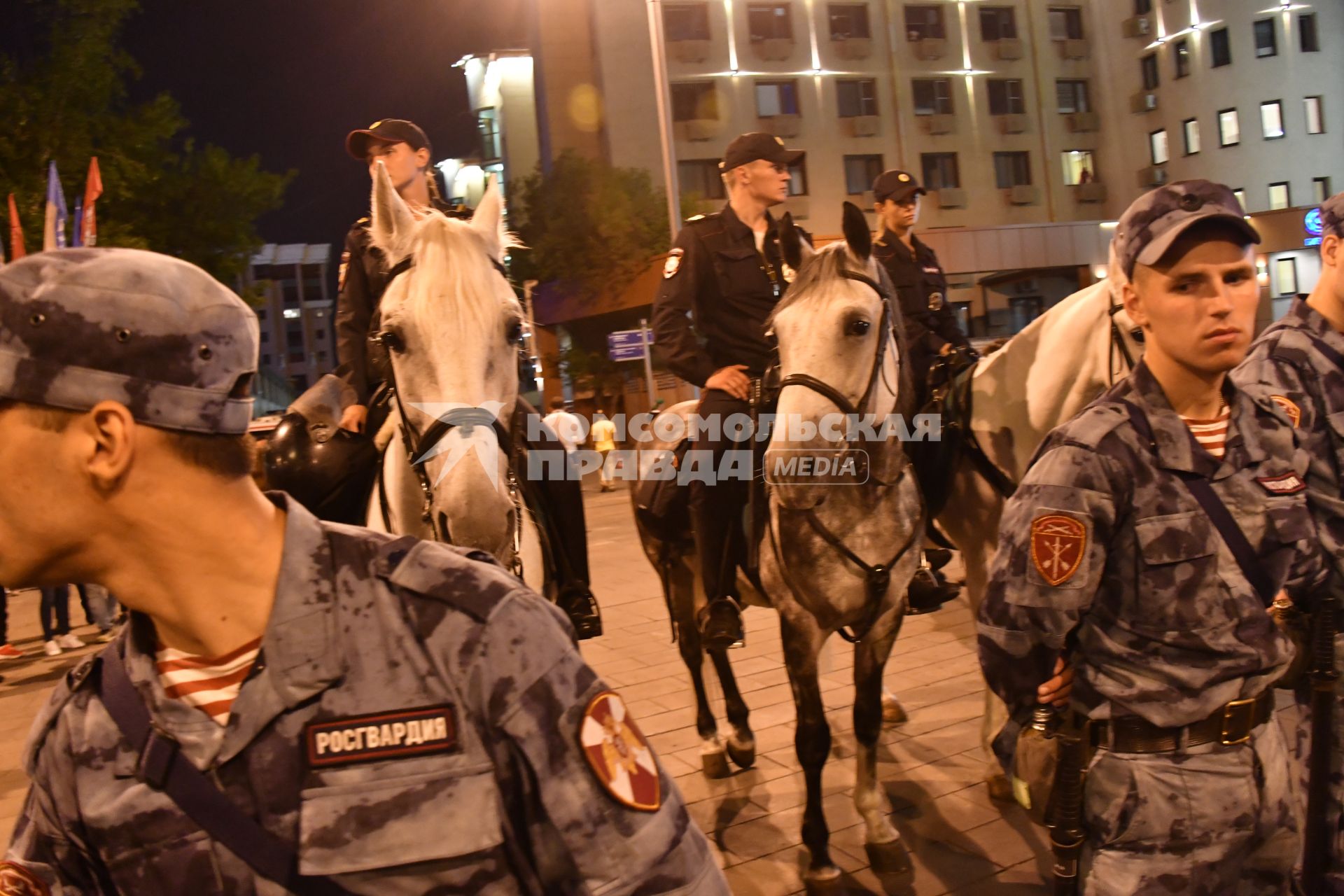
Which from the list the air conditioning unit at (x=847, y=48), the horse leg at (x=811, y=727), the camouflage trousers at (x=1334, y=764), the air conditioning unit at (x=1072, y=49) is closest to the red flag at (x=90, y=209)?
the horse leg at (x=811, y=727)

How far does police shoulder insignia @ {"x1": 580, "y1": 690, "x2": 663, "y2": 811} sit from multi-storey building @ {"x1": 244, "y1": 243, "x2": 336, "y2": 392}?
424 ft

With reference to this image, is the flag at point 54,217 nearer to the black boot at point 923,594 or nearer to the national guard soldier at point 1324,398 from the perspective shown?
the black boot at point 923,594

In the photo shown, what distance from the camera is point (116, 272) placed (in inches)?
49.7

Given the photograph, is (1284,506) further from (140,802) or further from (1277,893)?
(140,802)

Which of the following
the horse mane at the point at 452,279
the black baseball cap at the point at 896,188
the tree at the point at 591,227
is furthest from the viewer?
the tree at the point at 591,227

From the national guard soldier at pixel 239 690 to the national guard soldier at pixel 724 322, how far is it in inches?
146

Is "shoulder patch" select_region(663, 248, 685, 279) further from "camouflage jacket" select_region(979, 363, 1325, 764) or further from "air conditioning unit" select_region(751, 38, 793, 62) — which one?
"air conditioning unit" select_region(751, 38, 793, 62)

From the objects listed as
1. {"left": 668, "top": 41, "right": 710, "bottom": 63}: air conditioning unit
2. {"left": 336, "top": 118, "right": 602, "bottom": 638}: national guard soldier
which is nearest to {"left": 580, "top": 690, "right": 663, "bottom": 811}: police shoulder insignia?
{"left": 336, "top": 118, "right": 602, "bottom": 638}: national guard soldier

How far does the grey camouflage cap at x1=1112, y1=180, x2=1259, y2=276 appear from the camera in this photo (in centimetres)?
239

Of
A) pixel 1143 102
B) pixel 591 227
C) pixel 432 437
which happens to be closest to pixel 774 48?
pixel 591 227

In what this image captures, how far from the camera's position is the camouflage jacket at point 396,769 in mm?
1272

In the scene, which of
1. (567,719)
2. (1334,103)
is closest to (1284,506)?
(567,719)

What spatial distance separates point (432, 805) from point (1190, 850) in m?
1.92

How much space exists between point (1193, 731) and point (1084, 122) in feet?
156
